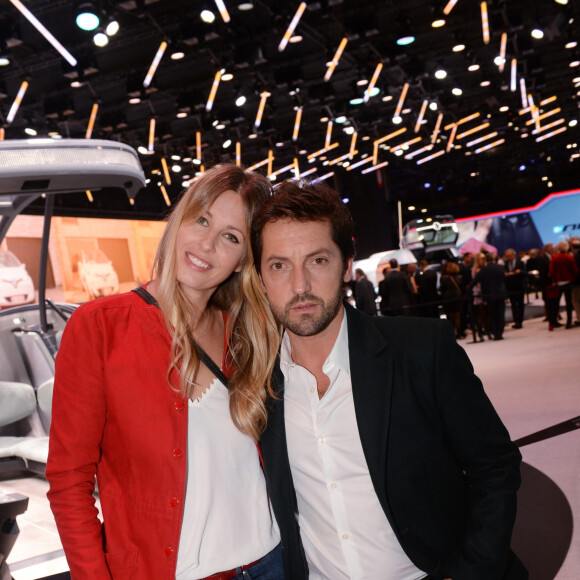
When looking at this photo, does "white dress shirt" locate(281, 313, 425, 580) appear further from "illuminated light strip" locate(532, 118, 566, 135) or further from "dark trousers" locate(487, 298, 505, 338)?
"illuminated light strip" locate(532, 118, 566, 135)

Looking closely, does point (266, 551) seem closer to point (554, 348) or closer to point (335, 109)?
point (554, 348)

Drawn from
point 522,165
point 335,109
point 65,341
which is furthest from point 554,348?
point 522,165

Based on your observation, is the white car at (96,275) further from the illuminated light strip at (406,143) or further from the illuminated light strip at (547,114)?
the illuminated light strip at (547,114)

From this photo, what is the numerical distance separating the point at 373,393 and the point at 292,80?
1080 centimetres

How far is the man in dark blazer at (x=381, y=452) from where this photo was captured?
142 cm

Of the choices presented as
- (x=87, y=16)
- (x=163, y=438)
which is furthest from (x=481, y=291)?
(x=163, y=438)

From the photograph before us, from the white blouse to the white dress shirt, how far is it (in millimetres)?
131

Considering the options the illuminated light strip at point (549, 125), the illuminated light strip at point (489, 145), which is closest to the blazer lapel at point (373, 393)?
the illuminated light strip at point (549, 125)

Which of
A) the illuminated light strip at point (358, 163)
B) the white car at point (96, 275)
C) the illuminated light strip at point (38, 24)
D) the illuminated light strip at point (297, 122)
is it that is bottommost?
the white car at point (96, 275)

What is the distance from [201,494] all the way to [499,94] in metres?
15.8

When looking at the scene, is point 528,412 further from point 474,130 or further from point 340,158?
point 340,158

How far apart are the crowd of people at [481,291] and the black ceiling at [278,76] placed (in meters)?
4.11

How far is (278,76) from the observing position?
37.3ft

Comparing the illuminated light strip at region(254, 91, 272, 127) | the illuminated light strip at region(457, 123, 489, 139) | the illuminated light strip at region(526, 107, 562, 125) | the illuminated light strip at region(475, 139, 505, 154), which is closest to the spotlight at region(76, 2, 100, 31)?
the illuminated light strip at region(254, 91, 272, 127)
